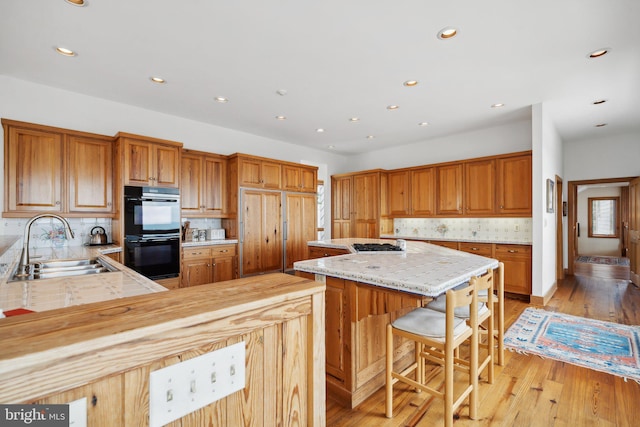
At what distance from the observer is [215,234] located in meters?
4.64

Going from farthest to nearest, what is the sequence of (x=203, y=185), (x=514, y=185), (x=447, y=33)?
(x=514, y=185) < (x=203, y=185) < (x=447, y=33)

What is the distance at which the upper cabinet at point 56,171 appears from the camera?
2.98m

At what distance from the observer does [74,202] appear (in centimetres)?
329

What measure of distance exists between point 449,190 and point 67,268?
211 inches

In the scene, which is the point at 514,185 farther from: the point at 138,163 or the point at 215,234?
the point at 138,163

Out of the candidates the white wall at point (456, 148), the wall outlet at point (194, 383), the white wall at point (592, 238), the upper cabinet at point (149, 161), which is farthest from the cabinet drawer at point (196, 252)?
the white wall at point (592, 238)

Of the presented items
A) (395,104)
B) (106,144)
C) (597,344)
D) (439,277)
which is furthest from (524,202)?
(106,144)

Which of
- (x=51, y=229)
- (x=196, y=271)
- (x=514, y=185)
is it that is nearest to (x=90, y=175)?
(x=51, y=229)

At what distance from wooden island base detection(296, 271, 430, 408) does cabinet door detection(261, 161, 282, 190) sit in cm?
316

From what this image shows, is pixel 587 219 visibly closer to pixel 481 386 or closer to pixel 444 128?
pixel 444 128

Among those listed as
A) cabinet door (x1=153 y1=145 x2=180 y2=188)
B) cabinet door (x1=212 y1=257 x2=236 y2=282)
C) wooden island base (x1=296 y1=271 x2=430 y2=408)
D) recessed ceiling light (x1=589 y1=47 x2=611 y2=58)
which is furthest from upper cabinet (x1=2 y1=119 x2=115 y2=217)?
recessed ceiling light (x1=589 y1=47 x2=611 y2=58)

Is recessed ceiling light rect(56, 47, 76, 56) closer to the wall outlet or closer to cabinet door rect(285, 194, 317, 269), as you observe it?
cabinet door rect(285, 194, 317, 269)

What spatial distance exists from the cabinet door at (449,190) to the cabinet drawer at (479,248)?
0.63 metres

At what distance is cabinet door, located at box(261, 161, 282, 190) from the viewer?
16.2 ft
